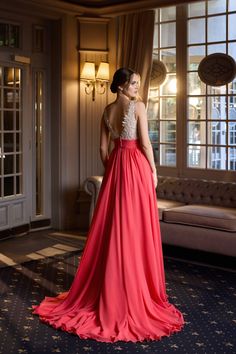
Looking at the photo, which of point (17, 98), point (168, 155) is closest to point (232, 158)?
point (168, 155)

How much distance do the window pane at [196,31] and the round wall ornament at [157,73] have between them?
1.48 ft

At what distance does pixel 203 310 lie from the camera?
4.10m

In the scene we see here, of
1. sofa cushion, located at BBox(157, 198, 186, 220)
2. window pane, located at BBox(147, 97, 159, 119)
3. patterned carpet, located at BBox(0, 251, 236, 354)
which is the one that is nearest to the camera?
patterned carpet, located at BBox(0, 251, 236, 354)

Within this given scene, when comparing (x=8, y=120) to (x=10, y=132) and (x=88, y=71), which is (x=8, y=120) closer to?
(x=10, y=132)

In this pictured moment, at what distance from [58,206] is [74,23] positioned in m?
2.29

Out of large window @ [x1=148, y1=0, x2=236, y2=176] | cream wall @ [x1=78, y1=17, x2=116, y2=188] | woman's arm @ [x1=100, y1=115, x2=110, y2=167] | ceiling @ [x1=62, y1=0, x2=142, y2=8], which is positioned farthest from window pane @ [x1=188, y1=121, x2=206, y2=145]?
woman's arm @ [x1=100, y1=115, x2=110, y2=167]

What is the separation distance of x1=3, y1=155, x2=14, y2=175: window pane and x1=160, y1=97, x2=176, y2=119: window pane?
1.90 metres

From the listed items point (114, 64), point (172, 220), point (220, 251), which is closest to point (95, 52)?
point (114, 64)

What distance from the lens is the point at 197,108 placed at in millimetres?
6535

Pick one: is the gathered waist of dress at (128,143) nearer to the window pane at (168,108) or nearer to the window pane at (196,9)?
the window pane at (168,108)

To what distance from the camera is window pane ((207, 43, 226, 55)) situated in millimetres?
6262

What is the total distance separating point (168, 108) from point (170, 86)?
0.87 ft

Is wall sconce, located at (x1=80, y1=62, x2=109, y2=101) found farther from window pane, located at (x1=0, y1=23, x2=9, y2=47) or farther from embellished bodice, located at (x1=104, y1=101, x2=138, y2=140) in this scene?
embellished bodice, located at (x1=104, y1=101, x2=138, y2=140)

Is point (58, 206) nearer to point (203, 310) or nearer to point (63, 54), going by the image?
point (63, 54)
